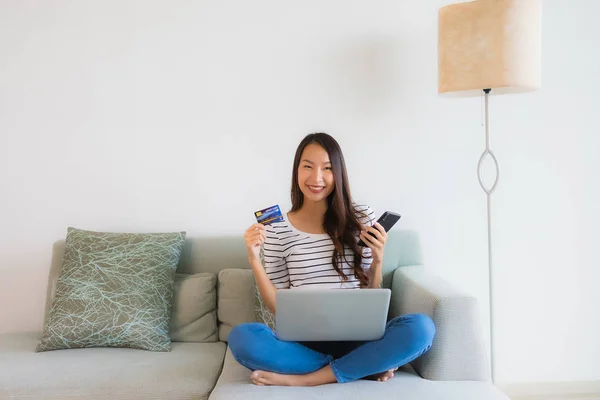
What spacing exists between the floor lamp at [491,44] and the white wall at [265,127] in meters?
0.42

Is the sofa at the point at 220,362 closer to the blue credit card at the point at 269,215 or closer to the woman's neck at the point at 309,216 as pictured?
the woman's neck at the point at 309,216

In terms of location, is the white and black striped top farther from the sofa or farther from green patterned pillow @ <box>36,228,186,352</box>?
green patterned pillow @ <box>36,228,186,352</box>

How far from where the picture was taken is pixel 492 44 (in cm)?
247

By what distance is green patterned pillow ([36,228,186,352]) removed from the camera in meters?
2.44

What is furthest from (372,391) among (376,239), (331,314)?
(376,239)

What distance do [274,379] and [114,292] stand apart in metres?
0.81

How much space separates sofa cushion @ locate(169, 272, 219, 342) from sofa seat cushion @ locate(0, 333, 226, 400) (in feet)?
0.48

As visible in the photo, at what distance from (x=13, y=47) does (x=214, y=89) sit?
874 millimetres

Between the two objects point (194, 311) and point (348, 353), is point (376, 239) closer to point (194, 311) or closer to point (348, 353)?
point (348, 353)

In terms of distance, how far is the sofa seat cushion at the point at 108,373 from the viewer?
207cm

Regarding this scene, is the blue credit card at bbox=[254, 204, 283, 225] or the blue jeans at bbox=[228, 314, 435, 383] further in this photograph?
the blue credit card at bbox=[254, 204, 283, 225]

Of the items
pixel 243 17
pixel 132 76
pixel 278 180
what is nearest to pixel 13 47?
pixel 132 76

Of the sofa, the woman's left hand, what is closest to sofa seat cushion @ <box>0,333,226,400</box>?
the sofa

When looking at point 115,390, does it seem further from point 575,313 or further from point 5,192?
point 575,313
